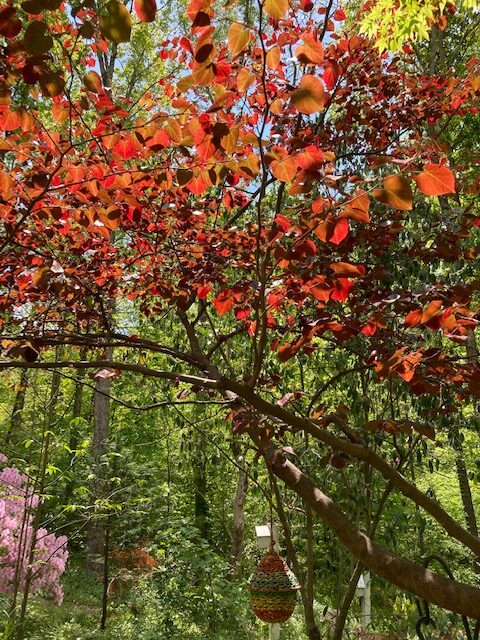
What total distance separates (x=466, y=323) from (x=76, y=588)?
824 centimetres

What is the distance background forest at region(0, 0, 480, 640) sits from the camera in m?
1.21

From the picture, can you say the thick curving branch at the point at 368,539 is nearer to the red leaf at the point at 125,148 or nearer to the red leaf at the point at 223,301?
the red leaf at the point at 223,301

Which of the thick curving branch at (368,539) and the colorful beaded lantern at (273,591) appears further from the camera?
the colorful beaded lantern at (273,591)

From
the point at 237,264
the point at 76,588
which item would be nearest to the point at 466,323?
the point at 237,264

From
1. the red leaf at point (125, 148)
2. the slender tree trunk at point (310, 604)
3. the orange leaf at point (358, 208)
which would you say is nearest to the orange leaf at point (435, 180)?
the orange leaf at point (358, 208)

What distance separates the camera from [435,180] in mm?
980

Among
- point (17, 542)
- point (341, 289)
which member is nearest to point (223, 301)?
point (341, 289)

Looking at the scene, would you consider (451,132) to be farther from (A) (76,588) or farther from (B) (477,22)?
(A) (76,588)

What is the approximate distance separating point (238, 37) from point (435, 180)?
44 cm

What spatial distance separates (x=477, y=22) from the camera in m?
6.57

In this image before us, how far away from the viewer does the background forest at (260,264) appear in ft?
3.98

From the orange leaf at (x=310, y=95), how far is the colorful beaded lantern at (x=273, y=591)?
2359 mm

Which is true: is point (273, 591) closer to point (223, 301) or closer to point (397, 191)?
point (223, 301)

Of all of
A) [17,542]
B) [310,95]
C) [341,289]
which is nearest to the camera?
[310,95]
